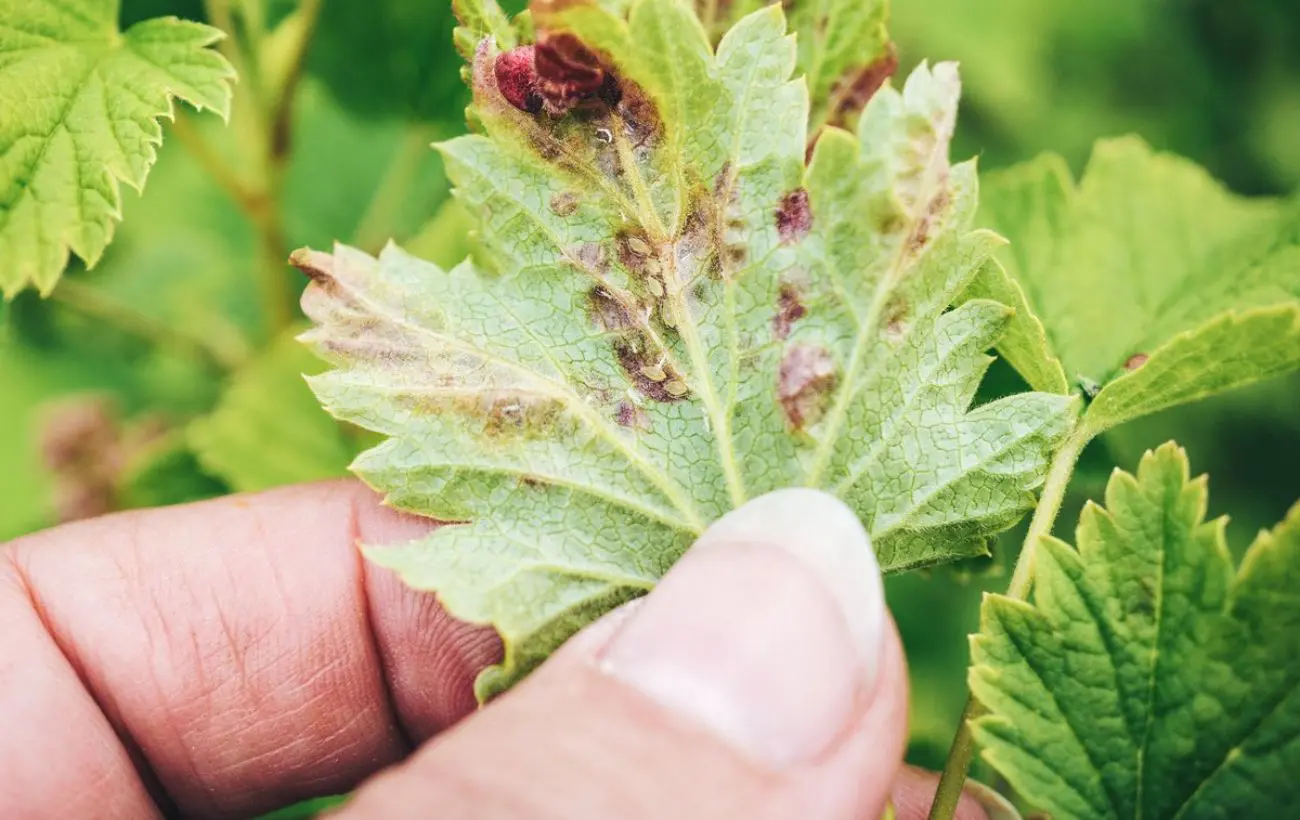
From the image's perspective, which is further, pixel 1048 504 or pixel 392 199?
pixel 392 199

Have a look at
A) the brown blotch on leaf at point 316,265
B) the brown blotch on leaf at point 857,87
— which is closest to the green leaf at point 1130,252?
the brown blotch on leaf at point 857,87

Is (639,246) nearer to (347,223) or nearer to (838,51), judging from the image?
(838,51)

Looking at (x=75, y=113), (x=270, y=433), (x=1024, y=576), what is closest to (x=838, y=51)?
(x=1024, y=576)

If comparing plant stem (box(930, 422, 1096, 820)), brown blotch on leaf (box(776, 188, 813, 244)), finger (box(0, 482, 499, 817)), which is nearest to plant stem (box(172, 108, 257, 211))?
finger (box(0, 482, 499, 817))

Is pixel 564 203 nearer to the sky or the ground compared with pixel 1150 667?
nearer to the sky

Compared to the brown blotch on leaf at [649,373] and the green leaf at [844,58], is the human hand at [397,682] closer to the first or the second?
the brown blotch on leaf at [649,373]

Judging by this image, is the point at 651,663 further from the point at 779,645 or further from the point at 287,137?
the point at 287,137

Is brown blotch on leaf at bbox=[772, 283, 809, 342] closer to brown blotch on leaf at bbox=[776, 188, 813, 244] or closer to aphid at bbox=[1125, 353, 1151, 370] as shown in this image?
brown blotch on leaf at bbox=[776, 188, 813, 244]
